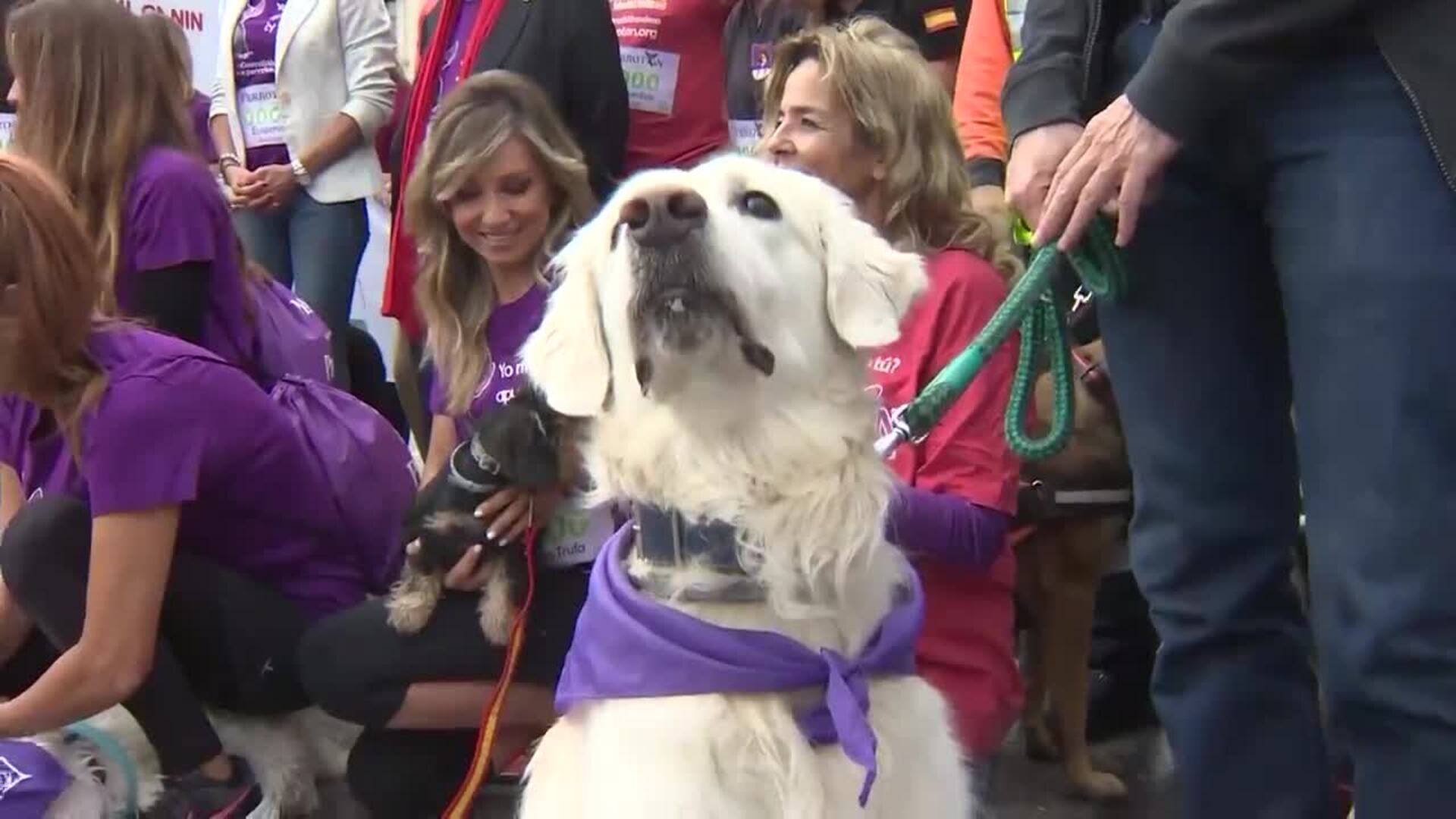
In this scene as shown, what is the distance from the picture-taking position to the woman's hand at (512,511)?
2543 mm

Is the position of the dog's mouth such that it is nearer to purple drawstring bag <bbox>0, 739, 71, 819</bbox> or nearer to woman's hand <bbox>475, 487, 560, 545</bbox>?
woman's hand <bbox>475, 487, 560, 545</bbox>

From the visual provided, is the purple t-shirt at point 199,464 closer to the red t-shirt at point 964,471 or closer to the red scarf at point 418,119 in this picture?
the red scarf at point 418,119

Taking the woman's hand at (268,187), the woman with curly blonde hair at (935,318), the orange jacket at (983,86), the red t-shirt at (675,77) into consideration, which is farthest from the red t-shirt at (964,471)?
the woman's hand at (268,187)

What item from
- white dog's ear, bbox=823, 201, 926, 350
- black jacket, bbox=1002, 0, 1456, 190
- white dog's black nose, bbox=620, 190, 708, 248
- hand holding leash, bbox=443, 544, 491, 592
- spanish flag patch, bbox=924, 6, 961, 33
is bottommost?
hand holding leash, bbox=443, 544, 491, 592

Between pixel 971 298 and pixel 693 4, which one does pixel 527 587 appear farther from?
pixel 693 4

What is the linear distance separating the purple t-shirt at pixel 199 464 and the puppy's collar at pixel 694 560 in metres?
1.08

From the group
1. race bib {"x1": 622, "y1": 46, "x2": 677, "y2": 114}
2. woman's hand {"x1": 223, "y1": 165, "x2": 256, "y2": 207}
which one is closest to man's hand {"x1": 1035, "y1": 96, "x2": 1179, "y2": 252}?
race bib {"x1": 622, "y1": 46, "x2": 677, "y2": 114}

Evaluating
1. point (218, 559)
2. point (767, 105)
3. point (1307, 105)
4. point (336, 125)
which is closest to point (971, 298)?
point (767, 105)

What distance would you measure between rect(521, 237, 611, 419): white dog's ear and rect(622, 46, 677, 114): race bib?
1708mm

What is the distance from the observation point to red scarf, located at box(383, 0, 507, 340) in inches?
131

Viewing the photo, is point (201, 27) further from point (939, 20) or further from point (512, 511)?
point (512, 511)

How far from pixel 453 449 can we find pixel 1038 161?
138 cm

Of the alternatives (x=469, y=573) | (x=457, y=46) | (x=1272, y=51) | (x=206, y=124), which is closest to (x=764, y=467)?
(x=1272, y=51)

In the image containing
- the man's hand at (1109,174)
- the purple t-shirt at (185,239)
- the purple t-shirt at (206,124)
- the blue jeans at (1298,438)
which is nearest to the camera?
the blue jeans at (1298,438)
